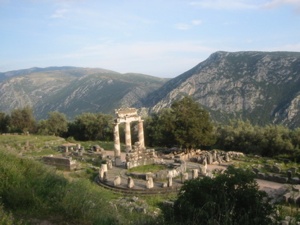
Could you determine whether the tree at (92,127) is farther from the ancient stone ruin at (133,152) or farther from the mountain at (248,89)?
the mountain at (248,89)

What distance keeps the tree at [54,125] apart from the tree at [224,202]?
5564 cm

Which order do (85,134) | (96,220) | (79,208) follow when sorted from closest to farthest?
(96,220) → (79,208) → (85,134)

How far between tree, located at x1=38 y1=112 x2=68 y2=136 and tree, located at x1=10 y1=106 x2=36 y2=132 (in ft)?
8.38

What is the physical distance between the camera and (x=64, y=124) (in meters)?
65.4

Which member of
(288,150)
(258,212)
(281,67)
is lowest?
(288,150)

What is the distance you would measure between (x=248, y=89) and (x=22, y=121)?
83842mm

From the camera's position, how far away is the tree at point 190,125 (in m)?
37.7

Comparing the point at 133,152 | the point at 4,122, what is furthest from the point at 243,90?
the point at 133,152

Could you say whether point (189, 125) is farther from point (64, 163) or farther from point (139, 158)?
point (64, 163)

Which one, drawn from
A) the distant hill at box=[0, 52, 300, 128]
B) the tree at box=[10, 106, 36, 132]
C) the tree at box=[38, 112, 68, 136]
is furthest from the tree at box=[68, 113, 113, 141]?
the distant hill at box=[0, 52, 300, 128]

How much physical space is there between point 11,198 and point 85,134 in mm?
53498

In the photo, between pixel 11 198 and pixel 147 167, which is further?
pixel 147 167

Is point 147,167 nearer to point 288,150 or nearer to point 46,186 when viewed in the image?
point 46,186

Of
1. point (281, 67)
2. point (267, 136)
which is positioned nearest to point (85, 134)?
point (267, 136)
